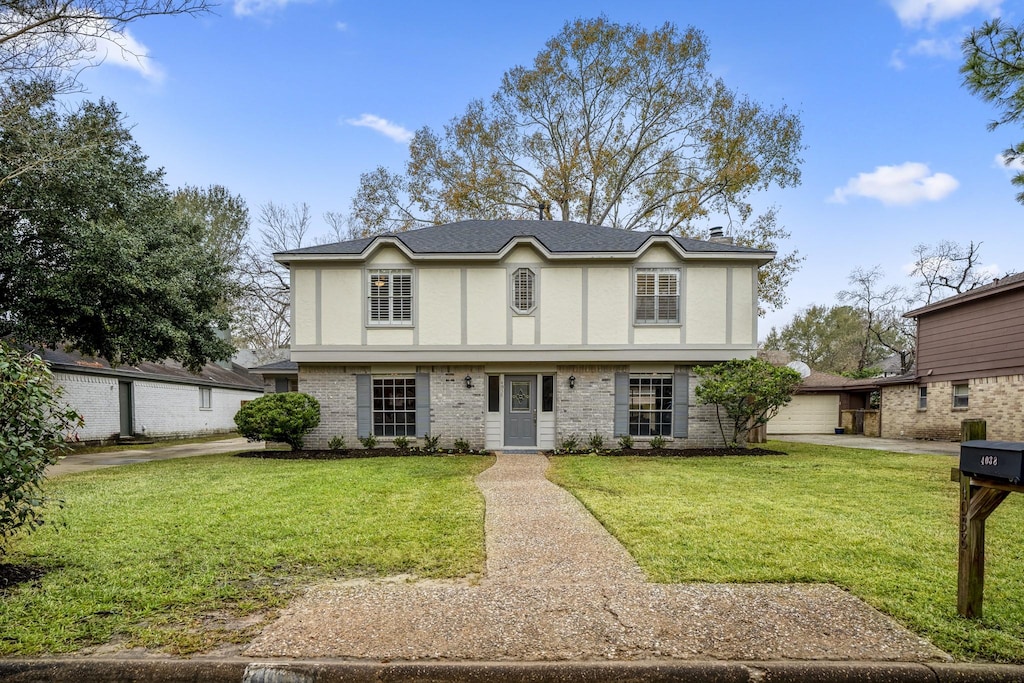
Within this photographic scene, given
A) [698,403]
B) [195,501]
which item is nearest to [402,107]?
[698,403]

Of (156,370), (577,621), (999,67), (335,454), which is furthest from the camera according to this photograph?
(156,370)

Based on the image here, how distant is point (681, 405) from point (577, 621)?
10791 mm

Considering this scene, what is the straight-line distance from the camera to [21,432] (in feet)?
13.3

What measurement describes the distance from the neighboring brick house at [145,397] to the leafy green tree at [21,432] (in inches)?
454

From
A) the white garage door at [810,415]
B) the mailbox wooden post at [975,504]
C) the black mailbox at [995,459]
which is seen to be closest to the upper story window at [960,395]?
the white garage door at [810,415]

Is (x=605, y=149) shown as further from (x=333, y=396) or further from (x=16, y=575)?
(x=16, y=575)

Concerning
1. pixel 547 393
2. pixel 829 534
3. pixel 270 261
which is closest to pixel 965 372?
pixel 547 393

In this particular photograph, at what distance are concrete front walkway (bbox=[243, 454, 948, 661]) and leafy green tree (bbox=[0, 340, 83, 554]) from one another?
7.86 feet

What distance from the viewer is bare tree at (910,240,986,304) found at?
2656 centimetres

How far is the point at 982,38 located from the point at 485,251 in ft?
33.6

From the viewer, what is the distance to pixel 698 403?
13.3m

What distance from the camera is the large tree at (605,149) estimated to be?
2109cm

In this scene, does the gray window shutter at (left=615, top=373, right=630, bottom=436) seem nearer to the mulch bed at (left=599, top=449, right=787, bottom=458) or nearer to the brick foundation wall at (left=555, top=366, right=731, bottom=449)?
the brick foundation wall at (left=555, top=366, right=731, bottom=449)

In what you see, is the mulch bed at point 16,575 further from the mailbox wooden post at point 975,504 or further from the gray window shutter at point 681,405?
the gray window shutter at point 681,405
